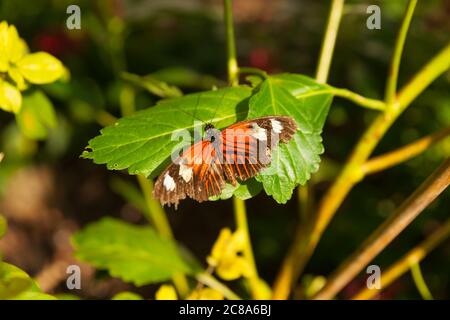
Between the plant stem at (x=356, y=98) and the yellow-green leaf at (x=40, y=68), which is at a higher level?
the yellow-green leaf at (x=40, y=68)

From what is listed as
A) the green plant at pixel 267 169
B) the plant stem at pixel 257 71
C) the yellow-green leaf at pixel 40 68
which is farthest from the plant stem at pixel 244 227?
the yellow-green leaf at pixel 40 68

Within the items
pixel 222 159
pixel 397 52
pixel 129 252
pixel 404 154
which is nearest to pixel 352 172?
pixel 404 154

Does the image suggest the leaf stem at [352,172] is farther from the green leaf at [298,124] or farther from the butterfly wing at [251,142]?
the butterfly wing at [251,142]

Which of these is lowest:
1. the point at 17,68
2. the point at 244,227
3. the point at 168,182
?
the point at 168,182

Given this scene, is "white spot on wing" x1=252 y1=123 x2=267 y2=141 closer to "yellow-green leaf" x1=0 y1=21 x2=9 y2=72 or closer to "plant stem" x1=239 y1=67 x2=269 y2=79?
"plant stem" x1=239 y1=67 x2=269 y2=79

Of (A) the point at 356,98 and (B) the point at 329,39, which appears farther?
(B) the point at 329,39

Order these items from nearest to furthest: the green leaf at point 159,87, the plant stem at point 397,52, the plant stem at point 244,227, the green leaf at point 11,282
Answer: the green leaf at point 11,282 < the plant stem at point 397,52 < the green leaf at point 159,87 < the plant stem at point 244,227

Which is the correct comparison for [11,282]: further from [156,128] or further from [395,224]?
[395,224]
